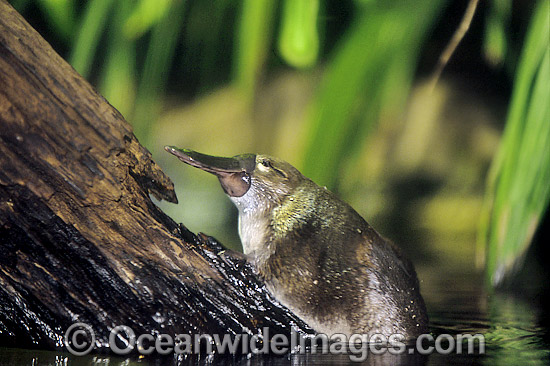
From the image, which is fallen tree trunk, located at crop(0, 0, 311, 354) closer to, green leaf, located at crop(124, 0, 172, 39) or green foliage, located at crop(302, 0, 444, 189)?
green foliage, located at crop(302, 0, 444, 189)

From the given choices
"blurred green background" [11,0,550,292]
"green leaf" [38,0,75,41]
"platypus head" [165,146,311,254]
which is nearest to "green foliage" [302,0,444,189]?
"platypus head" [165,146,311,254]

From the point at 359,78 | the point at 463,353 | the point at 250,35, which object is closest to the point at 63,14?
the point at 250,35

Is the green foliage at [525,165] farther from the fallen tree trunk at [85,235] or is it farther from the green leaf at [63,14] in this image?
the green leaf at [63,14]

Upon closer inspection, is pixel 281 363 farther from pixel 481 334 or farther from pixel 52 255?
pixel 481 334

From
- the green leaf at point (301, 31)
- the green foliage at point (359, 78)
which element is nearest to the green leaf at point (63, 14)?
the green leaf at point (301, 31)

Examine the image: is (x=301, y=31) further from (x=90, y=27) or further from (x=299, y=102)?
(x=299, y=102)

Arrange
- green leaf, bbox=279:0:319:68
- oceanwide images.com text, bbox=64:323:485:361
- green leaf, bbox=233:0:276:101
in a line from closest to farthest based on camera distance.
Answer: oceanwide images.com text, bbox=64:323:485:361, green leaf, bbox=279:0:319:68, green leaf, bbox=233:0:276:101
